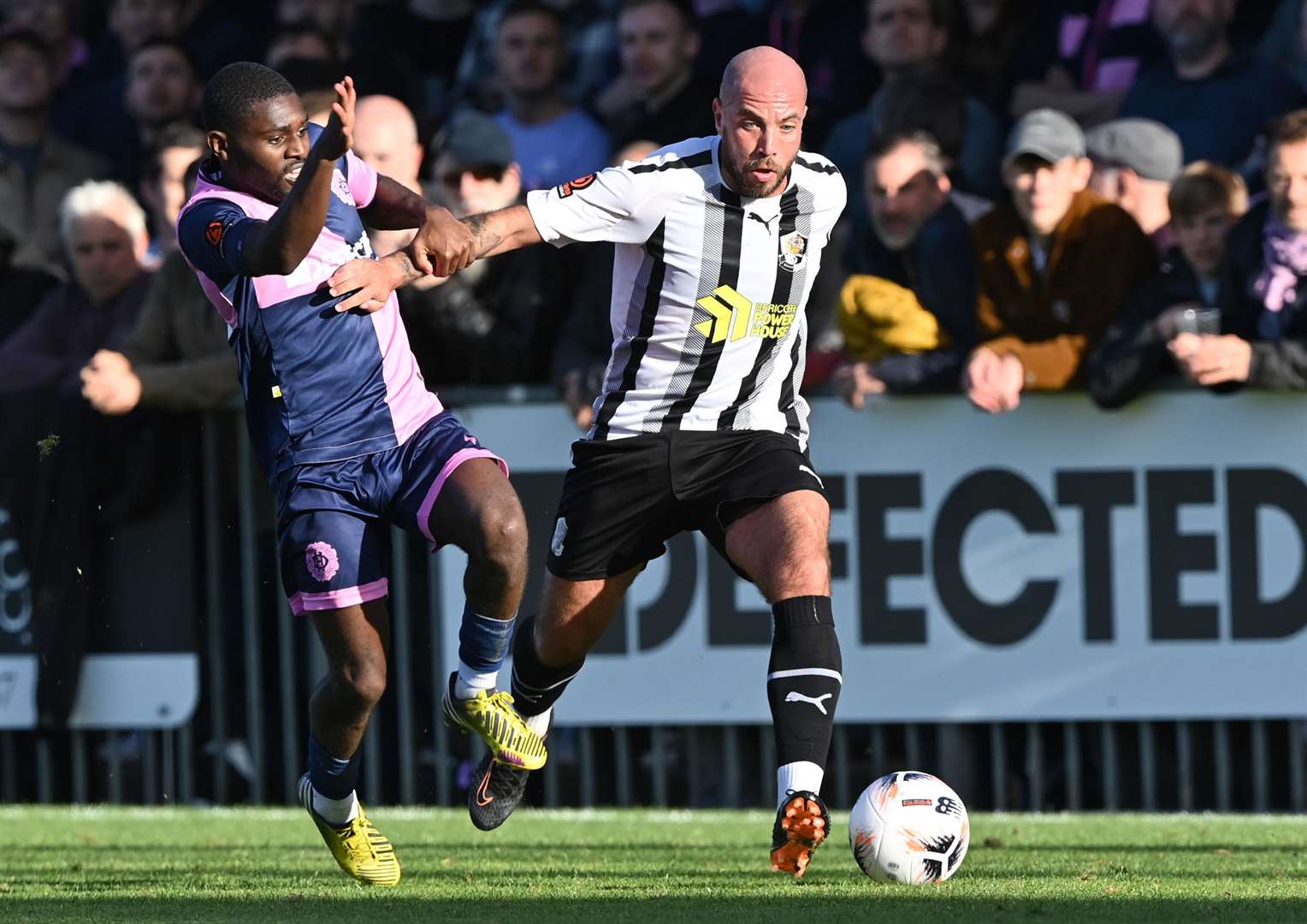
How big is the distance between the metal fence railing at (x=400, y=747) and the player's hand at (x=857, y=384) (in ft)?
4.70

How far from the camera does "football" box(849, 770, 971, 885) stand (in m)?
6.53

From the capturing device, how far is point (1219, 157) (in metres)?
10.7

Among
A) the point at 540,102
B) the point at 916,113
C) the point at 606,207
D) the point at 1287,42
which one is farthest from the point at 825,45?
the point at 606,207

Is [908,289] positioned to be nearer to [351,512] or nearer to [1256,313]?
[1256,313]

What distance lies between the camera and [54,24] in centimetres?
1398

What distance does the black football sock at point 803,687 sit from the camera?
642cm

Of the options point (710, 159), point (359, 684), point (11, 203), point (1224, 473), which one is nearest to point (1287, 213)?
point (1224, 473)

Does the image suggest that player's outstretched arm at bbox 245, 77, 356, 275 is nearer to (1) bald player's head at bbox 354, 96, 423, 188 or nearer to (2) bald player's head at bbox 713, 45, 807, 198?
(2) bald player's head at bbox 713, 45, 807, 198

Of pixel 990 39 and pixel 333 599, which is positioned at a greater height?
pixel 990 39

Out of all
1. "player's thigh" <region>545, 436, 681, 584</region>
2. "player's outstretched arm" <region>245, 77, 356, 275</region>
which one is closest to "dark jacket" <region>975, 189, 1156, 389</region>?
"player's thigh" <region>545, 436, 681, 584</region>

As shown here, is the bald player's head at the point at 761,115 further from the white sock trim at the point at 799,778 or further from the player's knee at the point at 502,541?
the white sock trim at the point at 799,778

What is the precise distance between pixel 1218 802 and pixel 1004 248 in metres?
2.54

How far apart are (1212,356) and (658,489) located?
2894mm

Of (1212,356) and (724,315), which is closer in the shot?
(724,315)
